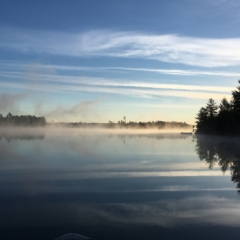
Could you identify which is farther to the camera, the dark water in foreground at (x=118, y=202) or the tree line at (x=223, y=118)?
the tree line at (x=223, y=118)

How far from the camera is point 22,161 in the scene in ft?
74.9

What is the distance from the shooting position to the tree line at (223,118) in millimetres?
72363

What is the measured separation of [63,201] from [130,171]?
7415mm

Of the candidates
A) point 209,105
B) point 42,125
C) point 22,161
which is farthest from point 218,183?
point 42,125

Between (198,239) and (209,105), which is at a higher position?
(209,105)

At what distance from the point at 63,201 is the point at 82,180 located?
13.1 feet

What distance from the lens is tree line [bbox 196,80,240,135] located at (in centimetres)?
7236

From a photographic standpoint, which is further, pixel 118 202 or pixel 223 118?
pixel 223 118

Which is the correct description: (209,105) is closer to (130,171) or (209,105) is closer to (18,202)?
(130,171)

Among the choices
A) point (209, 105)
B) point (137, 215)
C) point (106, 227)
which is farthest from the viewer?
point (209, 105)

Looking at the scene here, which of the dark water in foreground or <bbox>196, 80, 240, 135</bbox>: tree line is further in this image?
<bbox>196, 80, 240, 135</bbox>: tree line

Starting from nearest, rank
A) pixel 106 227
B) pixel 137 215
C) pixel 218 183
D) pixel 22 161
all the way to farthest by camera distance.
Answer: pixel 106 227 < pixel 137 215 < pixel 218 183 < pixel 22 161

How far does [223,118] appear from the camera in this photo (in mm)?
80750

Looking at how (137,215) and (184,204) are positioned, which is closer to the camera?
(137,215)
